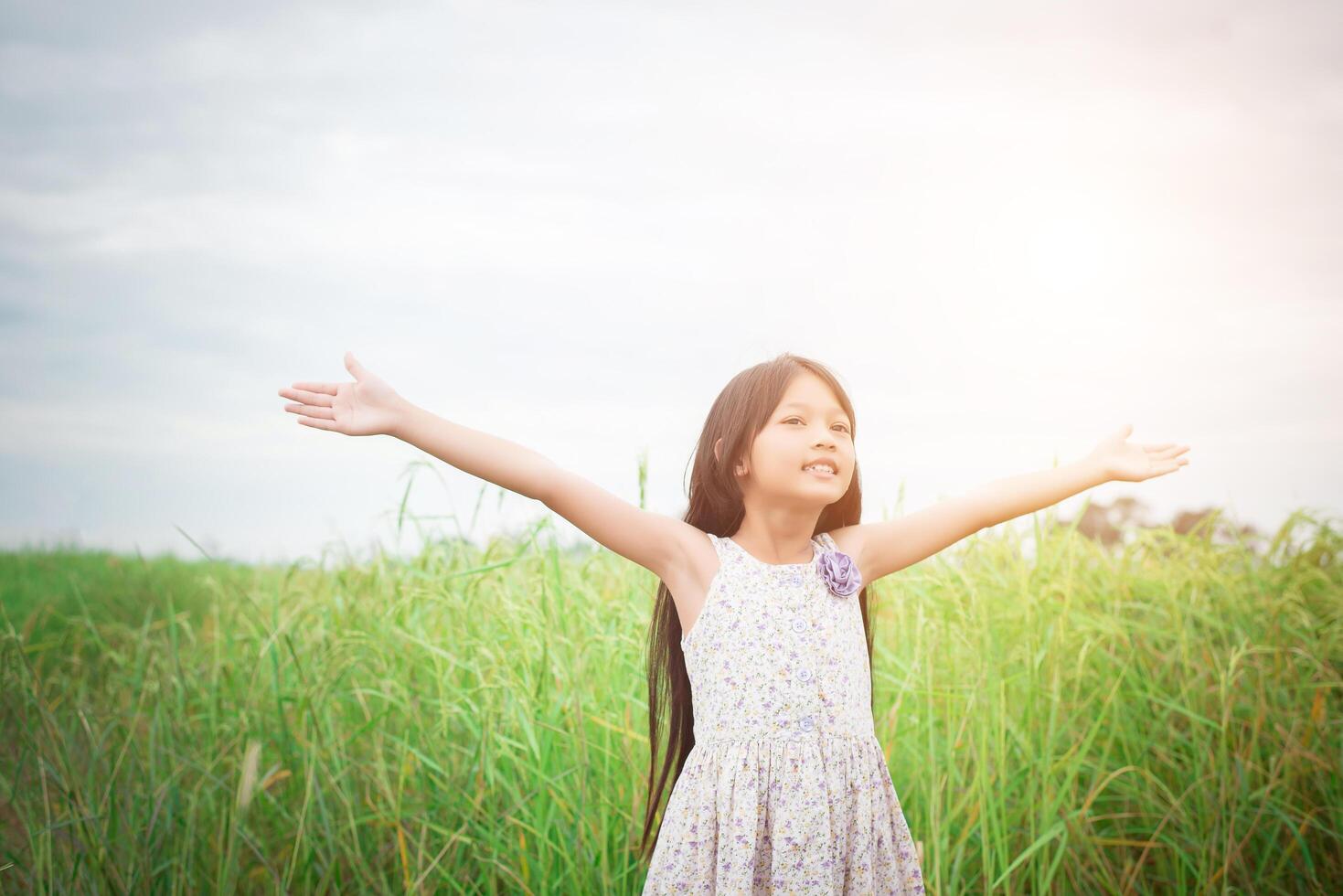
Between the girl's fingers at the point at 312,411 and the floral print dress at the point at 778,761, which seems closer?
the floral print dress at the point at 778,761

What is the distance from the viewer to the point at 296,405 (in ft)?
7.96

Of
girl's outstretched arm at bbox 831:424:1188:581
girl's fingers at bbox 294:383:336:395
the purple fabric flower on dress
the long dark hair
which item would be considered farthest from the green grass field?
girl's fingers at bbox 294:383:336:395

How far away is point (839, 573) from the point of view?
8.29 ft

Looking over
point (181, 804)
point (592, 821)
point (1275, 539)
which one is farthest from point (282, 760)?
point (1275, 539)

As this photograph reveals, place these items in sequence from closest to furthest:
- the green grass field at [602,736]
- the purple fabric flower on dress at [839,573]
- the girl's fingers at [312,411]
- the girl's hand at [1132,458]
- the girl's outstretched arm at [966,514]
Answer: the girl's fingers at [312,411]
the purple fabric flower on dress at [839,573]
the girl's outstretched arm at [966,514]
the girl's hand at [1132,458]
the green grass field at [602,736]

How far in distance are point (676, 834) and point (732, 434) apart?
0.93 m

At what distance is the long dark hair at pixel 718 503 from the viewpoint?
8.48 feet

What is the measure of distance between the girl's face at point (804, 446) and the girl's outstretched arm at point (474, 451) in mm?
311

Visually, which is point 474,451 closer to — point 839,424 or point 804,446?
point 804,446

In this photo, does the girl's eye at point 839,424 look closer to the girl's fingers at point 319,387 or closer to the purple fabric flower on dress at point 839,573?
the purple fabric flower on dress at point 839,573

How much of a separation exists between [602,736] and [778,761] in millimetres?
1183

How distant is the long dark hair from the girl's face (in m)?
0.03

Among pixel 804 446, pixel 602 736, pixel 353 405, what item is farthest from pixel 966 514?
pixel 353 405

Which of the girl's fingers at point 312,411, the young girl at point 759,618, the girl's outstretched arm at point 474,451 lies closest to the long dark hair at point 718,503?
the young girl at point 759,618
